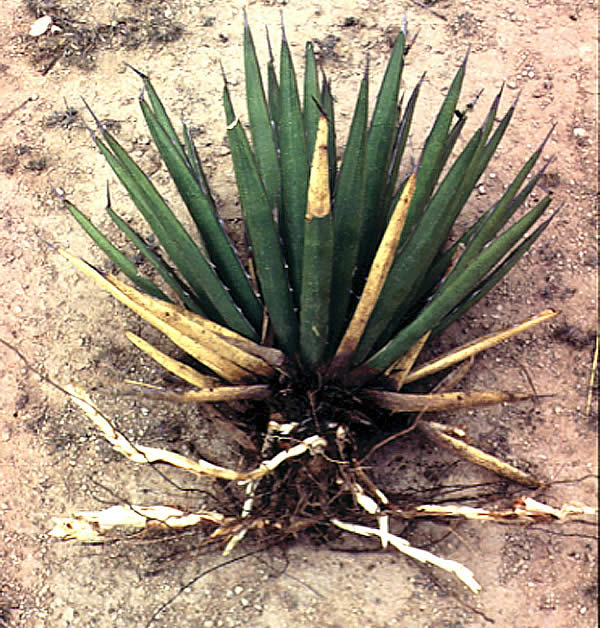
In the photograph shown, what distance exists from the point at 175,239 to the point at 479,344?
89 centimetres

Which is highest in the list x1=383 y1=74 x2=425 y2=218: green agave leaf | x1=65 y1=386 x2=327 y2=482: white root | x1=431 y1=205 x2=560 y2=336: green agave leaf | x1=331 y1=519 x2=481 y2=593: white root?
x1=383 y1=74 x2=425 y2=218: green agave leaf

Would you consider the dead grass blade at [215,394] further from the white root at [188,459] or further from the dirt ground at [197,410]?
the dirt ground at [197,410]

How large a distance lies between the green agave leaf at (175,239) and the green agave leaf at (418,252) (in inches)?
14.7

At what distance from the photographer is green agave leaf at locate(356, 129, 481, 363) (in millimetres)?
1958

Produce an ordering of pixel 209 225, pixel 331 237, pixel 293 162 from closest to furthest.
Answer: pixel 331 237 < pixel 293 162 < pixel 209 225

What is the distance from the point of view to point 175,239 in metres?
2.13

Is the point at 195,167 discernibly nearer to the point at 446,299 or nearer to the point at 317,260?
the point at 317,260

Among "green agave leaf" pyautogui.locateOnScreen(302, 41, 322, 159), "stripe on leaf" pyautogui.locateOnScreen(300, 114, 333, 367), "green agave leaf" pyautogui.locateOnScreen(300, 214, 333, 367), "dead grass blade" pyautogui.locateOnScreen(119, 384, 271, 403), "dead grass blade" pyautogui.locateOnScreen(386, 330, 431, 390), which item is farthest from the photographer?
"green agave leaf" pyautogui.locateOnScreen(302, 41, 322, 159)

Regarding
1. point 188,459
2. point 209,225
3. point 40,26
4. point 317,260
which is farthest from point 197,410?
point 40,26

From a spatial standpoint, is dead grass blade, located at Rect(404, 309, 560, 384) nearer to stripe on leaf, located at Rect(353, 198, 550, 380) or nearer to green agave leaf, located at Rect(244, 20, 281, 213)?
stripe on leaf, located at Rect(353, 198, 550, 380)

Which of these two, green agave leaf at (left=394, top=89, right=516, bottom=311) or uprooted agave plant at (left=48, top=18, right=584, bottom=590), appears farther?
green agave leaf at (left=394, top=89, right=516, bottom=311)

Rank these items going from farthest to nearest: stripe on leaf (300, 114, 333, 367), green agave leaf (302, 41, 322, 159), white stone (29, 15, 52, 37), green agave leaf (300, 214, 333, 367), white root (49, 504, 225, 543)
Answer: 1. white stone (29, 15, 52, 37)
2. green agave leaf (302, 41, 322, 159)
3. white root (49, 504, 225, 543)
4. green agave leaf (300, 214, 333, 367)
5. stripe on leaf (300, 114, 333, 367)

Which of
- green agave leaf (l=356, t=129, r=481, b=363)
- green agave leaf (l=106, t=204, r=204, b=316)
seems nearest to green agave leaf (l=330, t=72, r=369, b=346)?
green agave leaf (l=356, t=129, r=481, b=363)

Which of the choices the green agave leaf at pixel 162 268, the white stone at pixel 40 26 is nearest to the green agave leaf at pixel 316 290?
the green agave leaf at pixel 162 268
